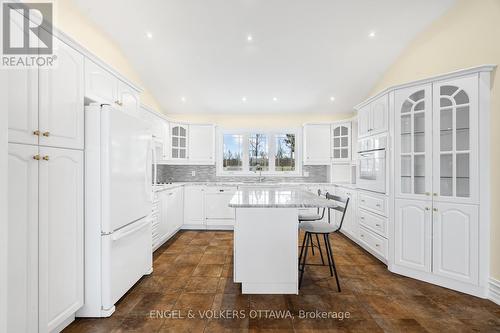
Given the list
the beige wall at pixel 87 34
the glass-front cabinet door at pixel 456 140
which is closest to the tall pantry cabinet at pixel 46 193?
the beige wall at pixel 87 34

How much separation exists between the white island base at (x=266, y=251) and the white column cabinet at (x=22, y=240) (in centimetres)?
152

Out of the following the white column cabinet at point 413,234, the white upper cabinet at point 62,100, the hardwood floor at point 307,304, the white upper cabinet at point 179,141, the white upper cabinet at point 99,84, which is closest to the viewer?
the white upper cabinet at point 62,100

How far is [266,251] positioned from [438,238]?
75.6 inches

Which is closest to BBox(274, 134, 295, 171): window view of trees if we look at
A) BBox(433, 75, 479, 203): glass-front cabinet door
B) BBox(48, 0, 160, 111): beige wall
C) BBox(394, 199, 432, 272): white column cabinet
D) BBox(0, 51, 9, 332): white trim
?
BBox(394, 199, 432, 272): white column cabinet

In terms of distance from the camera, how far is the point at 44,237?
1594 mm

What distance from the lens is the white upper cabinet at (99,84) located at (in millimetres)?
2010

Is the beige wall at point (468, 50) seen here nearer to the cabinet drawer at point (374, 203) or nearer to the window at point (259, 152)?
the cabinet drawer at point (374, 203)

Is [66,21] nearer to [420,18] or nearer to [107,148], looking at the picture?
[107,148]

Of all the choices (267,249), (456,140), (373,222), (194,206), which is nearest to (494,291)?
(373,222)

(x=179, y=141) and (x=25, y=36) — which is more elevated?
(x=25, y=36)

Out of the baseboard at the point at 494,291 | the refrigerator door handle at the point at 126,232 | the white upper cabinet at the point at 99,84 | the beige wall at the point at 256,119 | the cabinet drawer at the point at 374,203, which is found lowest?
the baseboard at the point at 494,291

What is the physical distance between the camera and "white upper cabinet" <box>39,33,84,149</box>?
1.59m

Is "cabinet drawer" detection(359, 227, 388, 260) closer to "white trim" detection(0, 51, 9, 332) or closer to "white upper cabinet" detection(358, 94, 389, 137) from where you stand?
"white upper cabinet" detection(358, 94, 389, 137)

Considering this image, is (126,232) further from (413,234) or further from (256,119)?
(256,119)
